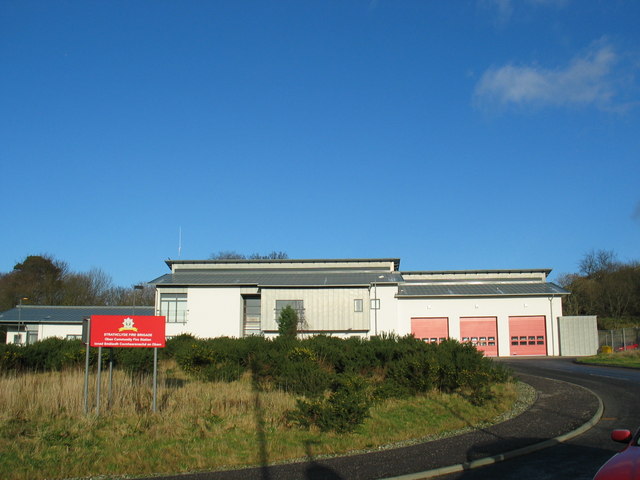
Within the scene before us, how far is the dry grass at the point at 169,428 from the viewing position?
9.48m

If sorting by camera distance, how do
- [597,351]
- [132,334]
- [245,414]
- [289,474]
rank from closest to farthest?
[289,474], [245,414], [132,334], [597,351]

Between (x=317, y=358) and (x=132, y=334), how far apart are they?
6.44m

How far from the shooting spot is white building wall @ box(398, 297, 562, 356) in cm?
4200

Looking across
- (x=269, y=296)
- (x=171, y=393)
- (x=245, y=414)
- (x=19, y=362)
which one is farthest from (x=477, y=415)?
(x=269, y=296)

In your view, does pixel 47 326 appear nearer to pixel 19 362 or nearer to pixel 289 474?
pixel 19 362

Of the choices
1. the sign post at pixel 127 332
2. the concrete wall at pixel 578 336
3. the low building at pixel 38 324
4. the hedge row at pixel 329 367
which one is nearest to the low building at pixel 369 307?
the concrete wall at pixel 578 336

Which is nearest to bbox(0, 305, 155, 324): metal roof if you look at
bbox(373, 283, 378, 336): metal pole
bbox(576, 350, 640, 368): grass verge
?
bbox(373, 283, 378, 336): metal pole

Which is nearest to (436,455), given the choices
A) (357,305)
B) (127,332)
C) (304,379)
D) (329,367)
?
(304,379)

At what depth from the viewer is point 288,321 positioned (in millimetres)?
42875

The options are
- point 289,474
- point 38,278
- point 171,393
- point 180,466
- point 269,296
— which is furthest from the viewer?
point 38,278

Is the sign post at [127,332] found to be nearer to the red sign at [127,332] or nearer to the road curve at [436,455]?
the red sign at [127,332]

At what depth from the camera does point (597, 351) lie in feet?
136

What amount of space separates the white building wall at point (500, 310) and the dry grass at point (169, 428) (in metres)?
27.5

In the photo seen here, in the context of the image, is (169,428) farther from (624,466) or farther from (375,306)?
(375,306)
